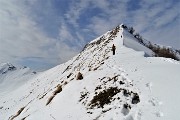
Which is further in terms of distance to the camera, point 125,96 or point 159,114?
point 125,96

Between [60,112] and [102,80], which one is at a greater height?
[102,80]

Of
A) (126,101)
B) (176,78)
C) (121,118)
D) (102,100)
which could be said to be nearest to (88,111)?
(102,100)

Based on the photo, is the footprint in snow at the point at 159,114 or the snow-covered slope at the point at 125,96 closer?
the footprint in snow at the point at 159,114

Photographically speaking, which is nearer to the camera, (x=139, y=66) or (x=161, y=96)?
(x=161, y=96)

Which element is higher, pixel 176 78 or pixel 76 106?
pixel 176 78

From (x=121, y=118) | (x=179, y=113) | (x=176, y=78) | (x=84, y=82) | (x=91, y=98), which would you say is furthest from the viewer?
(x=84, y=82)

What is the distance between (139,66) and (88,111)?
7.03 meters

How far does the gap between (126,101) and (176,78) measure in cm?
350

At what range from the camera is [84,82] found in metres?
24.0

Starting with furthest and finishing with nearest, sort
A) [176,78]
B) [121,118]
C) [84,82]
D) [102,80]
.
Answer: [84,82], [102,80], [176,78], [121,118]

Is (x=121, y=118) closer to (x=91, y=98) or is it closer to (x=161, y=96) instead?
(x=161, y=96)

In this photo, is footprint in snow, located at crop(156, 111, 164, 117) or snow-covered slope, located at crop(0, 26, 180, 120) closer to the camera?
footprint in snow, located at crop(156, 111, 164, 117)

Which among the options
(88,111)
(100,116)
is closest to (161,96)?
(100,116)

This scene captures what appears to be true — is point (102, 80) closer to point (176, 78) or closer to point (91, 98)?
point (91, 98)
